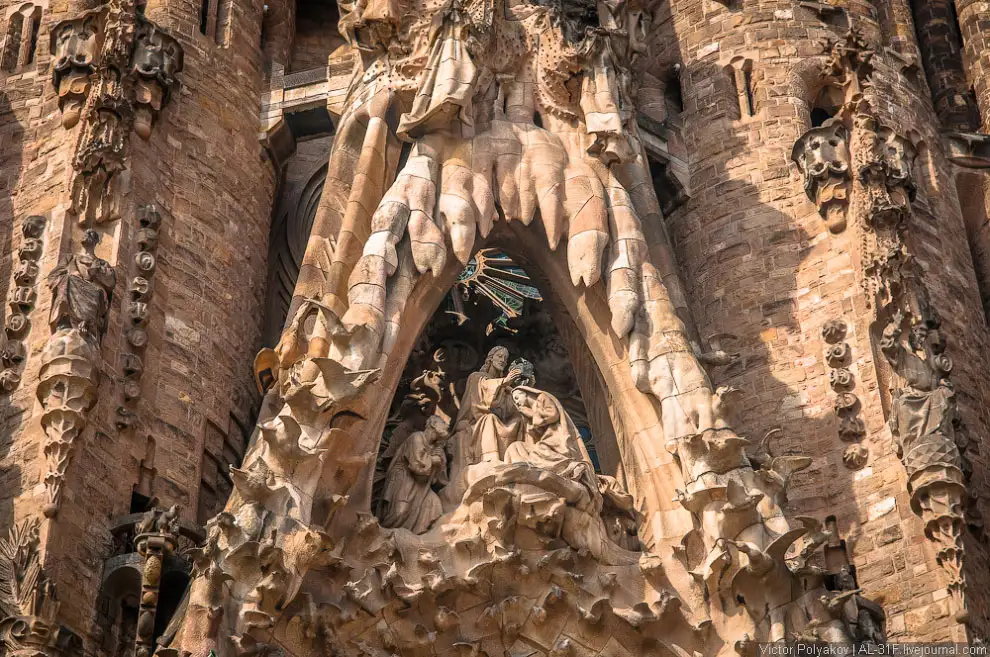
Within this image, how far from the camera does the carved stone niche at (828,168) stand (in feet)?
61.3

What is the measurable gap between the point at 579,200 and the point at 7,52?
5.94 m

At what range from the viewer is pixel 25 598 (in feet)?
49.0

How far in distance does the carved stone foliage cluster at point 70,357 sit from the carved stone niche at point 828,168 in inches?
236

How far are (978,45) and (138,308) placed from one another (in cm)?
940

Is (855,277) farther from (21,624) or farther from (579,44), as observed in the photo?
(21,624)

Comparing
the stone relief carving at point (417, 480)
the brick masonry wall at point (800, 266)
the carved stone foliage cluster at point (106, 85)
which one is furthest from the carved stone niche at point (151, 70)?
the brick masonry wall at point (800, 266)

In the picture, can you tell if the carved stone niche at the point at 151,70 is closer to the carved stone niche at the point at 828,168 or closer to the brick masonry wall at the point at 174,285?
the brick masonry wall at the point at 174,285

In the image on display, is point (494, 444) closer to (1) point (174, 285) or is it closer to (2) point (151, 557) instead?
(2) point (151, 557)

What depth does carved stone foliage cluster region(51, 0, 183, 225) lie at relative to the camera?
58.2 ft

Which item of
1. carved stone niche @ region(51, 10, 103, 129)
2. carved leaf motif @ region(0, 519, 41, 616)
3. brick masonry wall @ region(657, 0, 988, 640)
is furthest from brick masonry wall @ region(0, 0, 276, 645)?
brick masonry wall @ region(657, 0, 988, 640)

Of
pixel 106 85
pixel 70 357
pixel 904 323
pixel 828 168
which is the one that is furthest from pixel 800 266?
pixel 70 357

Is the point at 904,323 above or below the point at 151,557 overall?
above

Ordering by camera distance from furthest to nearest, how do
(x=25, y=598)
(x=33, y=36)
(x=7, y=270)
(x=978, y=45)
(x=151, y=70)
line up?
(x=978, y=45)
(x=33, y=36)
(x=151, y=70)
(x=7, y=270)
(x=25, y=598)

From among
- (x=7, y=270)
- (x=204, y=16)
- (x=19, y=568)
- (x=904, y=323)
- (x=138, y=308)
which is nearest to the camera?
(x=19, y=568)
